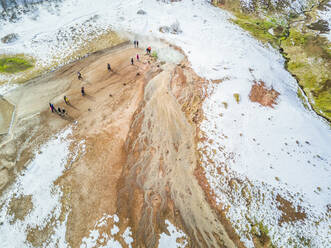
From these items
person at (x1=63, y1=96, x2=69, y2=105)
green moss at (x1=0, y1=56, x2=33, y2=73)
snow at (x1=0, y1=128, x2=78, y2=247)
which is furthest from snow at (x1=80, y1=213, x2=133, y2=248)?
green moss at (x1=0, y1=56, x2=33, y2=73)

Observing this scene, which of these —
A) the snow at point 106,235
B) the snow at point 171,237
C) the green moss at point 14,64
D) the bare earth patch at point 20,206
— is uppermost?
the green moss at point 14,64

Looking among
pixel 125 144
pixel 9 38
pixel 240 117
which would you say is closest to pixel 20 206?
Answer: pixel 125 144

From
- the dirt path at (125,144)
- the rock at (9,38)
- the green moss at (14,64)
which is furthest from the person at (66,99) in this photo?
the rock at (9,38)

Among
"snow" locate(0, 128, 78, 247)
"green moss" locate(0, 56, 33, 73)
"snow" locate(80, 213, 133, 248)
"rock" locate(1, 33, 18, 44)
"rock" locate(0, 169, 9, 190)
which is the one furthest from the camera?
"rock" locate(1, 33, 18, 44)

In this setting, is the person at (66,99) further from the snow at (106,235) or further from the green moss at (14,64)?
the snow at (106,235)

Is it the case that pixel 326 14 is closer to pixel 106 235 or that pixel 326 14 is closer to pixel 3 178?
pixel 106 235

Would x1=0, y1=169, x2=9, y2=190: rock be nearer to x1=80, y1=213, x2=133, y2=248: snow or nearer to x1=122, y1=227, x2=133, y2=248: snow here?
x1=80, y1=213, x2=133, y2=248: snow
